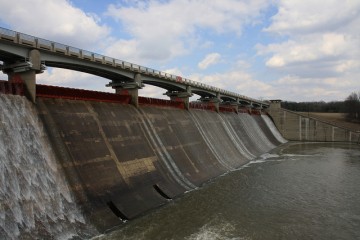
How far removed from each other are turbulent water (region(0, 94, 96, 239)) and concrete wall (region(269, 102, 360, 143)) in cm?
8386

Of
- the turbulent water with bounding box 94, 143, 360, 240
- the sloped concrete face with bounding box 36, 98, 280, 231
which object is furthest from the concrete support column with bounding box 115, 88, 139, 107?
the turbulent water with bounding box 94, 143, 360, 240

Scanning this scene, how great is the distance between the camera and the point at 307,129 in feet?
306

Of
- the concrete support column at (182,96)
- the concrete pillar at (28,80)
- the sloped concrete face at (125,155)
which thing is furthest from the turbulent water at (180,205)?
the concrete support column at (182,96)

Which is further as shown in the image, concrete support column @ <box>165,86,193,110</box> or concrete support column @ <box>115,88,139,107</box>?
concrete support column @ <box>165,86,193,110</box>

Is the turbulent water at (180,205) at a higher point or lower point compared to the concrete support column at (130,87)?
lower

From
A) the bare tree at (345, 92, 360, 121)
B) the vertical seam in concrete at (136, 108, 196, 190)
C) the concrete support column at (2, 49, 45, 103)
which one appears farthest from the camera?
the bare tree at (345, 92, 360, 121)

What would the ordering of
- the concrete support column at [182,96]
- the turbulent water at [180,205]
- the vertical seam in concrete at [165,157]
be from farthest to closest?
the concrete support column at [182,96], the vertical seam in concrete at [165,157], the turbulent water at [180,205]

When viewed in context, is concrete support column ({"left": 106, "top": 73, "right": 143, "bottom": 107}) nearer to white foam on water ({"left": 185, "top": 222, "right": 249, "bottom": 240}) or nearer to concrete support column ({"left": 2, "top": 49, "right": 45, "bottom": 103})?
concrete support column ({"left": 2, "top": 49, "right": 45, "bottom": 103})

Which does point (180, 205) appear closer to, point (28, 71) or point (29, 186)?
point (29, 186)

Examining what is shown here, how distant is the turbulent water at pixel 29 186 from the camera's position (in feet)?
57.2

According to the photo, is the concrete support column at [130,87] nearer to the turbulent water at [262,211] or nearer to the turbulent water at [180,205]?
the turbulent water at [180,205]

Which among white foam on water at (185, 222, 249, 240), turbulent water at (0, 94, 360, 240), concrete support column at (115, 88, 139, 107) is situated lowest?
white foam on water at (185, 222, 249, 240)

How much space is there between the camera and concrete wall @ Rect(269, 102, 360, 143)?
89.2m

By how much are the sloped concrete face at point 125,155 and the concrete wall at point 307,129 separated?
53.6m
